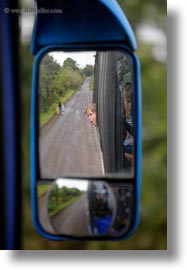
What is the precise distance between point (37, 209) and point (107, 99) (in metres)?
Answer: 0.55

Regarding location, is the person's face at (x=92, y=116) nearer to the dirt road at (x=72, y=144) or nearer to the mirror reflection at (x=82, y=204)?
the dirt road at (x=72, y=144)

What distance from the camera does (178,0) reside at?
192 cm

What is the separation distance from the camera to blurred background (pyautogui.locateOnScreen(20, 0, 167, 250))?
1817 mm

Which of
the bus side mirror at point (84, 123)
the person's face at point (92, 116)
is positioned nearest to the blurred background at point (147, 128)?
the bus side mirror at point (84, 123)

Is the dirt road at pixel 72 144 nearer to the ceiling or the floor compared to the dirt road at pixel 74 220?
nearer to the ceiling

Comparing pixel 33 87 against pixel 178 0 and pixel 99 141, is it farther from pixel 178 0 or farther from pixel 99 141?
pixel 178 0

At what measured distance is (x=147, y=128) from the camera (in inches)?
72.7

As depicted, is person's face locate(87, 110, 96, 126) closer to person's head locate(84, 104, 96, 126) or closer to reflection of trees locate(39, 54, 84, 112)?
person's head locate(84, 104, 96, 126)

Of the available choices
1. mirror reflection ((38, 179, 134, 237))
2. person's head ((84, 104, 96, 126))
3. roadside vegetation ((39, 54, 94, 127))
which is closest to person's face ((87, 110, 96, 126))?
person's head ((84, 104, 96, 126))

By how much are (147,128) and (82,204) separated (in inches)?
16.7

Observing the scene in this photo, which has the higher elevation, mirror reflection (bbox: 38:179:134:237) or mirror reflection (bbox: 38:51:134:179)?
mirror reflection (bbox: 38:51:134:179)

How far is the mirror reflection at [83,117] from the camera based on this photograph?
1.82 meters

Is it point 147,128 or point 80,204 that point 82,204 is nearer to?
point 80,204
